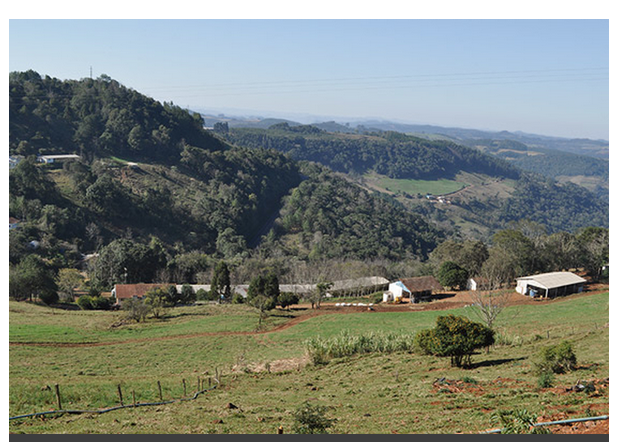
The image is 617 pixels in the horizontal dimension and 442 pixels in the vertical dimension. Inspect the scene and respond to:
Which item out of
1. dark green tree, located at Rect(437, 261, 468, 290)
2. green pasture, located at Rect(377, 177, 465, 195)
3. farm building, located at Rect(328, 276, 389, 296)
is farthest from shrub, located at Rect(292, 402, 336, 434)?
green pasture, located at Rect(377, 177, 465, 195)

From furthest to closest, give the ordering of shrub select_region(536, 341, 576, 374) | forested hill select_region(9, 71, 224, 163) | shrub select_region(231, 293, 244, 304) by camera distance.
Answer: forested hill select_region(9, 71, 224, 163) < shrub select_region(231, 293, 244, 304) < shrub select_region(536, 341, 576, 374)

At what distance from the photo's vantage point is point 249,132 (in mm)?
148125

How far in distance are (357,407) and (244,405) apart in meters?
2.58

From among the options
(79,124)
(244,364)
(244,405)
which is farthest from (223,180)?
(244,405)

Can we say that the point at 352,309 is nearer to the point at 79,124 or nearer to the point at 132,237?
the point at 132,237

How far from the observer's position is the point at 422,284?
3203 centimetres

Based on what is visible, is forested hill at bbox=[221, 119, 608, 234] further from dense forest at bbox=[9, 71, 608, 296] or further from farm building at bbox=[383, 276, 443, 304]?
farm building at bbox=[383, 276, 443, 304]

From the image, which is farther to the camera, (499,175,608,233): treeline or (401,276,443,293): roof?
(499,175,608,233): treeline

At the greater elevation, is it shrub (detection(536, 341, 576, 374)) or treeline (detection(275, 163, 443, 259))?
shrub (detection(536, 341, 576, 374))

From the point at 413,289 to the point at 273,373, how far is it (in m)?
18.1

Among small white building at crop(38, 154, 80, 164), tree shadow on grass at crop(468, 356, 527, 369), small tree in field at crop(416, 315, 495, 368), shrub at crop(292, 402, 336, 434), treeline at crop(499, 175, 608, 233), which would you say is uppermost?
small white building at crop(38, 154, 80, 164)

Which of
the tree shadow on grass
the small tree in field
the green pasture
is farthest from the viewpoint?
the green pasture

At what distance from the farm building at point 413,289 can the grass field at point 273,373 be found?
595 cm

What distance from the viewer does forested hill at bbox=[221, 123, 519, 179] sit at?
508ft
